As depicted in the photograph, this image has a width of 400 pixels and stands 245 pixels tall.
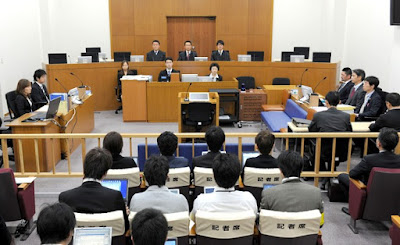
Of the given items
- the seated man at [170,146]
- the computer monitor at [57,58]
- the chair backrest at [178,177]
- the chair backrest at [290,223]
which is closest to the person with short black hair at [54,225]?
the chair backrest at [290,223]

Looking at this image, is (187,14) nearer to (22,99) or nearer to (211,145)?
(22,99)

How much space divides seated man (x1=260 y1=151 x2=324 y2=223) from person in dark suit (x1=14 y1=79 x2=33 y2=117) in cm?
487

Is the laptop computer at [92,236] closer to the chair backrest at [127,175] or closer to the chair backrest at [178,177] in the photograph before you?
the chair backrest at [127,175]

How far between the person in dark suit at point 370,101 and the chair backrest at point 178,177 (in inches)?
164

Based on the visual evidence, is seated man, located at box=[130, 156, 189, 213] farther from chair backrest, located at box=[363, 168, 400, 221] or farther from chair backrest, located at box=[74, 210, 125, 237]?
chair backrest, located at box=[363, 168, 400, 221]

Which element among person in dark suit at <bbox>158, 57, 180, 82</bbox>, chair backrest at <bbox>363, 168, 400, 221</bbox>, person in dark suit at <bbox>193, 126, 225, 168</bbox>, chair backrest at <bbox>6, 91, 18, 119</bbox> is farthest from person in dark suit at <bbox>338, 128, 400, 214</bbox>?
person in dark suit at <bbox>158, 57, 180, 82</bbox>

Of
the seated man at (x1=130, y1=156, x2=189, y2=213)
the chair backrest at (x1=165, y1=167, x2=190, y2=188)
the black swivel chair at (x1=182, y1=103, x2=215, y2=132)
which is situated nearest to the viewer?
the seated man at (x1=130, y1=156, x2=189, y2=213)

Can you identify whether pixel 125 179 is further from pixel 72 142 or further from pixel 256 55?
pixel 256 55

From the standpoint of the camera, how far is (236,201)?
9.50 ft

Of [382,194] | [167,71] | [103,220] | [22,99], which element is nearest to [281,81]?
[167,71]

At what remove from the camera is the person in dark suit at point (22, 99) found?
6.61m

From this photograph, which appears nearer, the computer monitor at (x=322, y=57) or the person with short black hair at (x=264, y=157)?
the person with short black hair at (x=264, y=157)

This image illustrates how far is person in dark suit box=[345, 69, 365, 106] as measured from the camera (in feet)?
25.1

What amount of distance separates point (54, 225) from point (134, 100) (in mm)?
7179
